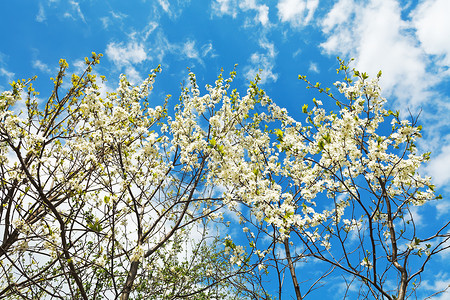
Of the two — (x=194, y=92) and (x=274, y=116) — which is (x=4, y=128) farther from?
(x=274, y=116)

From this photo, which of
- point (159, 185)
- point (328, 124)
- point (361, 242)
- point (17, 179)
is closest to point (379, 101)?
point (328, 124)

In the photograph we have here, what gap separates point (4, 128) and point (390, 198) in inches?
269

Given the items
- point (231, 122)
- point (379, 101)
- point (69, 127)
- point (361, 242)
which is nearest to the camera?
point (361, 242)

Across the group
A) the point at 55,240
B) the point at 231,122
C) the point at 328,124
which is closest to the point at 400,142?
the point at 328,124

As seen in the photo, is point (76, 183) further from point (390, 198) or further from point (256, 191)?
point (390, 198)

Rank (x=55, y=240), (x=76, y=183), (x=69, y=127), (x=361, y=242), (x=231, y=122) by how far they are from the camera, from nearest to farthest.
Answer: (x=361, y=242) < (x=76, y=183) < (x=55, y=240) < (x=69, y=127) < (x=231, y=122)

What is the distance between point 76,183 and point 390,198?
5505mm

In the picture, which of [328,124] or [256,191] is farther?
[328,124]

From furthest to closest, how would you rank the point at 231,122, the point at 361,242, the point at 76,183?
the point at 231,122
the point at 76,183
the point at 361,242

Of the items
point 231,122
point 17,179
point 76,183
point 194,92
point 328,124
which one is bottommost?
point 76,183

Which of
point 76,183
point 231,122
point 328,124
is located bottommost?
point 76,183

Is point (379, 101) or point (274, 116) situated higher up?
point (274, 116)

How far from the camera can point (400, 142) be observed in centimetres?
525

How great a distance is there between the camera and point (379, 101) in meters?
6.04
